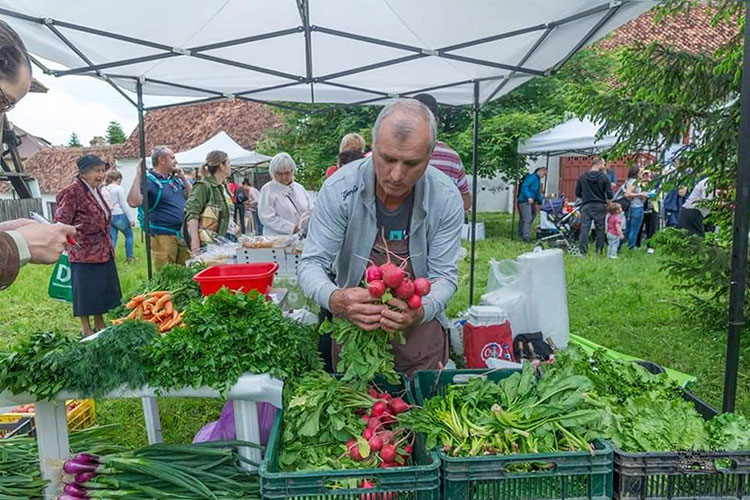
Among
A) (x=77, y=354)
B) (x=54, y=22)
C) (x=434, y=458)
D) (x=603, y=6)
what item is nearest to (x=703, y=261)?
(x=603, y=6)

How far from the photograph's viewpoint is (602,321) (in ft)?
18.9

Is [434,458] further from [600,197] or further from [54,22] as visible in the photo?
[600,197]

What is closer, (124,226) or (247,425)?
(247,425)

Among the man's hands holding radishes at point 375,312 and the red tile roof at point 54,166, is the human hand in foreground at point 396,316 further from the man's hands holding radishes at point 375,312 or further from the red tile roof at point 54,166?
the red tile roof at point 54,166

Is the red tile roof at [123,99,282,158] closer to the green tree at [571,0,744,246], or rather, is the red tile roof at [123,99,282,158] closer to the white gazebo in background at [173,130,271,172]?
the white gazebo in background at [173,130,271,172]

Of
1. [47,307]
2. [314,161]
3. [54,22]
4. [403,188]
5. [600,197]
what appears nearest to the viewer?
[403,188]

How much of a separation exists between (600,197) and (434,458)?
9177 millimetres

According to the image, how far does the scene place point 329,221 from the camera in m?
2.17

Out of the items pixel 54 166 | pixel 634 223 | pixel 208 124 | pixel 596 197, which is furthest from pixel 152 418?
pixel 54 166

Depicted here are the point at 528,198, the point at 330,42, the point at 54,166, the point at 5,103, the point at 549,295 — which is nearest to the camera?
the point at 5,103

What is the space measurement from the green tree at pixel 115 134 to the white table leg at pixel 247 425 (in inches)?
2432

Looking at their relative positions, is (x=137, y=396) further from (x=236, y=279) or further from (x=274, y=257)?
(x=274, y=257)

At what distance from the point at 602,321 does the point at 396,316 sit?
15.5 ft

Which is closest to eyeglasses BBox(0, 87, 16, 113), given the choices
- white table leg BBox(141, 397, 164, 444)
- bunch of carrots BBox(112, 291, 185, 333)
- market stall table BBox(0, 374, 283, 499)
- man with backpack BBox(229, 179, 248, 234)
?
market stall table BBox(0, 374, 283, 499)
